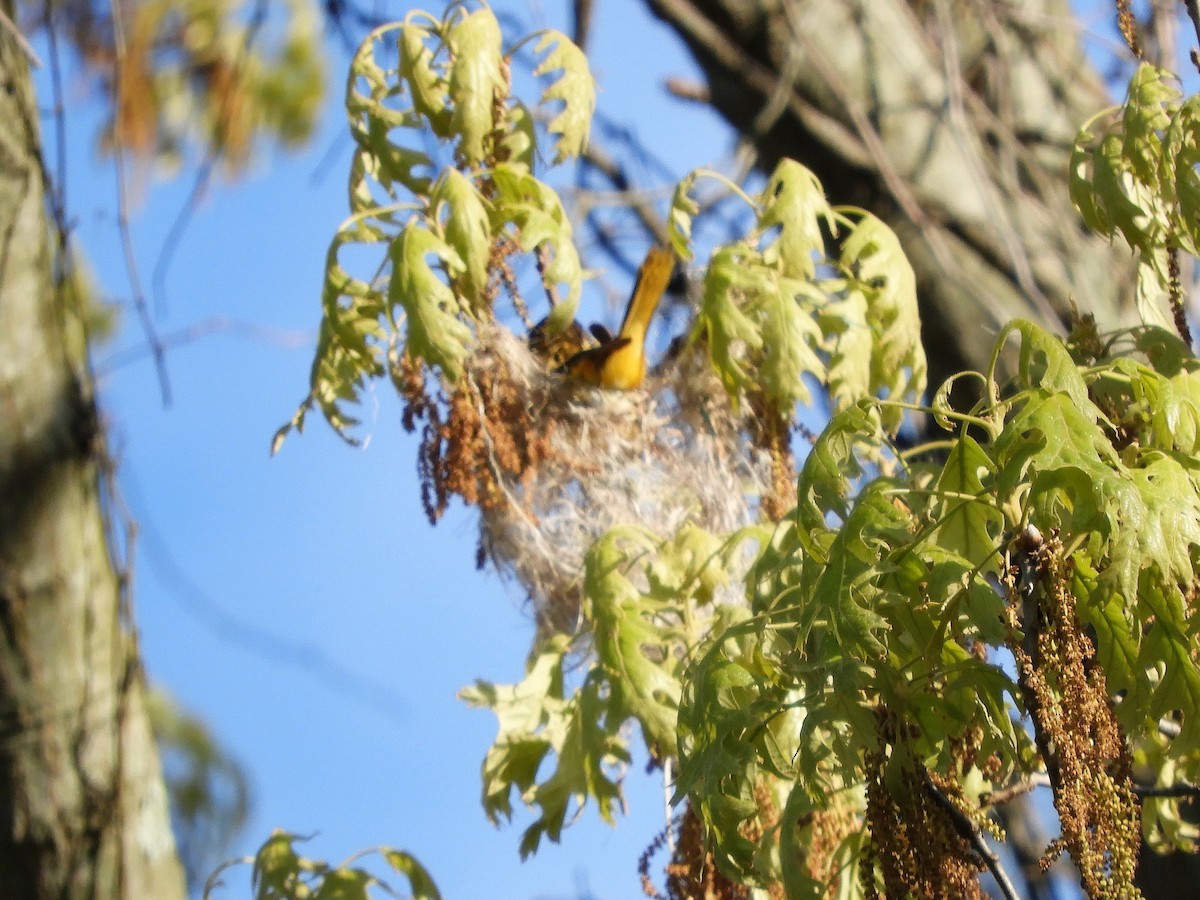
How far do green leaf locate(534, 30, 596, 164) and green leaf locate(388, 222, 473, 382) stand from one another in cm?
53

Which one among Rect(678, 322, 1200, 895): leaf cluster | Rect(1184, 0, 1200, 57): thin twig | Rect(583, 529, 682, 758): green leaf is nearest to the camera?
Rect(678, 322, 1200, 895): leaf cluster

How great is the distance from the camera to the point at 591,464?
3.32 meters

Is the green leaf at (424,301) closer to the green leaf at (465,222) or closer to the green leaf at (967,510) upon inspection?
the green leaf at (465,222)

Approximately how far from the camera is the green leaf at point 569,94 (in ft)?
9.82

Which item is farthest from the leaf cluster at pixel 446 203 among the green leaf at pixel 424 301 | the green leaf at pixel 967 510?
the green leaf at pixel 967 510

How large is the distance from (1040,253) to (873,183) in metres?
0.59

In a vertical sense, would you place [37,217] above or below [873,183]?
below

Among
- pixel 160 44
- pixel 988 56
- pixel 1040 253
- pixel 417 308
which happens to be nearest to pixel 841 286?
pixel 417 308

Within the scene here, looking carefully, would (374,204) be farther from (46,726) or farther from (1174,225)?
(1174,225)

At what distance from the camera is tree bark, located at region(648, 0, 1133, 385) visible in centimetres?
420

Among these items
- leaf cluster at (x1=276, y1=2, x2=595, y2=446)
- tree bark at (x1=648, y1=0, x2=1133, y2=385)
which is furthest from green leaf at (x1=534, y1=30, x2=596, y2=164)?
tree bark at (x1=648, y1=0, x2=1133, y2=385)

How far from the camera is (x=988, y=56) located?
16.8 feet

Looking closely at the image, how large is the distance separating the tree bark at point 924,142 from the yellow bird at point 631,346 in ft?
2.74

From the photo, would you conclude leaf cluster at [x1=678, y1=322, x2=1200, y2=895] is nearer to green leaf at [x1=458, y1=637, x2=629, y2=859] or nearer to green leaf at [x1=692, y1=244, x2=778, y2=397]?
green leaf at [x1=458, y1=637, x2=629, y2=859]
